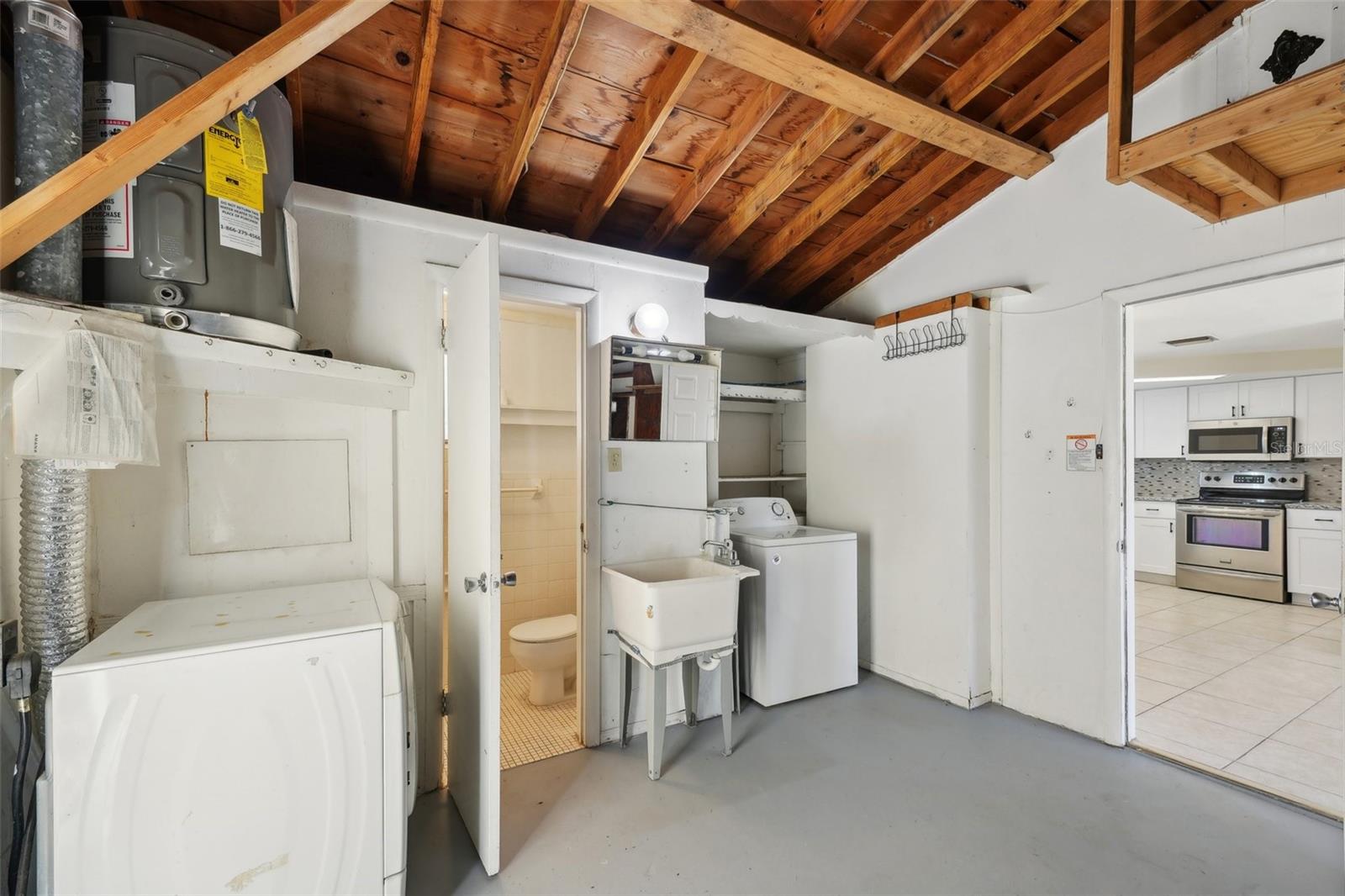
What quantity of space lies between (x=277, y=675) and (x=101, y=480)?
937mm

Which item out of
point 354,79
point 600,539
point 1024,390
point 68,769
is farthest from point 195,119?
point 1024,390

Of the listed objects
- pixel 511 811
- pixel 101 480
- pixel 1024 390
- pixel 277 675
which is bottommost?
pixel 511 811

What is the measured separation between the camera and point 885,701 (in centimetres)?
291

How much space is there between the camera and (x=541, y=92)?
1.91 m

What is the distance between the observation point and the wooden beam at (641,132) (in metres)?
1.94

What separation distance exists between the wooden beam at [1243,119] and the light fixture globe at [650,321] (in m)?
1.72

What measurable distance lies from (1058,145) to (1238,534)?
14.4ft

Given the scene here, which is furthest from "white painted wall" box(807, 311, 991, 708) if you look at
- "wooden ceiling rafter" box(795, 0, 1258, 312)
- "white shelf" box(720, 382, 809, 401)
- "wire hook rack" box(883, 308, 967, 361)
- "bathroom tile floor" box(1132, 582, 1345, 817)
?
"bathroom tile floor" box(1132, 582, 1345, 817)

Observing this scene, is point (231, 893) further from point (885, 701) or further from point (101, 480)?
point (885, 701)

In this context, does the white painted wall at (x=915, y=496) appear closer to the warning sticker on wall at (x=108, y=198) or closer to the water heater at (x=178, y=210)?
the water heater at (x=178, y=210)

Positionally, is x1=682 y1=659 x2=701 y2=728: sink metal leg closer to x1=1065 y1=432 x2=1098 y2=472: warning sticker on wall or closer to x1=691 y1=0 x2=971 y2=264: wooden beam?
x1=1065 y1=432 x2=1098 y2=472: warning sticker on wall

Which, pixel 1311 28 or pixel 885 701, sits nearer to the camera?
pixel 1311 28

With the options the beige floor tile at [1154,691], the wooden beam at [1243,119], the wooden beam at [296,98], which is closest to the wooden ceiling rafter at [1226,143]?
the wooden beam at [1243,119]

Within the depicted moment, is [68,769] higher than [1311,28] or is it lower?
lower
